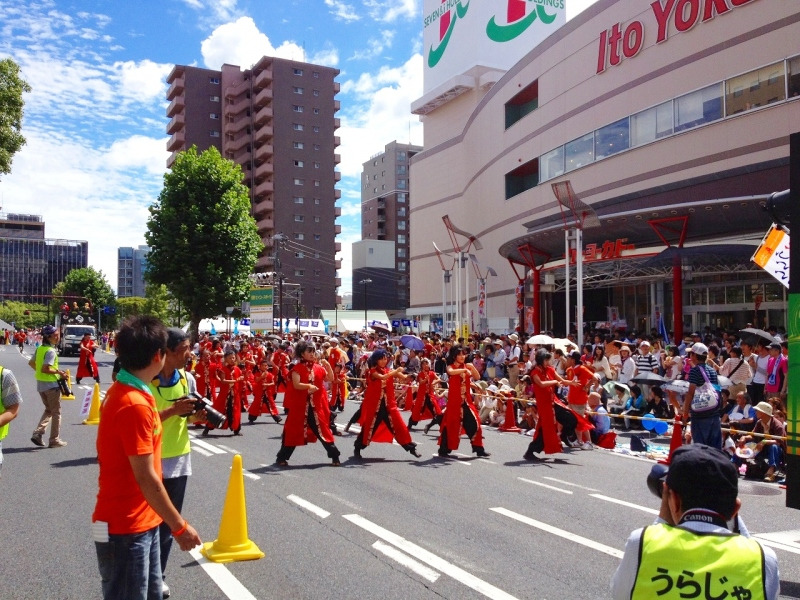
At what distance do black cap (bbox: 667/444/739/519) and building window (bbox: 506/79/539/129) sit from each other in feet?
128

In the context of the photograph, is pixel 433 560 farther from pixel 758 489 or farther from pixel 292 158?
pixel 292 158

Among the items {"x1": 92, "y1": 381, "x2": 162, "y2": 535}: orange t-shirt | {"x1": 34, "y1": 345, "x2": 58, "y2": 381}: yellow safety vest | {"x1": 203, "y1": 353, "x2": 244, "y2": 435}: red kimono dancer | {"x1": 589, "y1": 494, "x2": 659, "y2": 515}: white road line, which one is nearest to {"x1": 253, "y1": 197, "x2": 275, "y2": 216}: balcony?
{"x1": 203, "y1": 353, "x2": 244, "y2": 435}: red kimono dancer

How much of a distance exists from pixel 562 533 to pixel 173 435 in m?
3.72

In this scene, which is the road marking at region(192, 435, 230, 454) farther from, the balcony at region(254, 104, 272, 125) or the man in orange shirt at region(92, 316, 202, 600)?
the balcony at region(254, 104, 272, 125)

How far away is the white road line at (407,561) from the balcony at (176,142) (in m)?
87.0

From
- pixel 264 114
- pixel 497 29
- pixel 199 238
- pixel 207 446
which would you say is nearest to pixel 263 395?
pixel 207 446

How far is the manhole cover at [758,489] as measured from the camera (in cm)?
902

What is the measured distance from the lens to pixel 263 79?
7750 cm

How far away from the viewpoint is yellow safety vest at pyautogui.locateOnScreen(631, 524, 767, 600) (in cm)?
223

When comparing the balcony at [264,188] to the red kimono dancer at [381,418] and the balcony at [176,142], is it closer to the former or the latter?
the balcony at [176,142]

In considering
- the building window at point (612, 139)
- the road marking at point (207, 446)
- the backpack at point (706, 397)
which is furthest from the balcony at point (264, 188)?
the backpack at point (706, 397)

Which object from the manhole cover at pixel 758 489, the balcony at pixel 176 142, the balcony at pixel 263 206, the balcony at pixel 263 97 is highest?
the balcony at pixel 263 97

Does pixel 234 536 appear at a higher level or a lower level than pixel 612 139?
lower

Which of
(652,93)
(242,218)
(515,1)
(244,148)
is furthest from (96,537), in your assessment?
(244,148)
